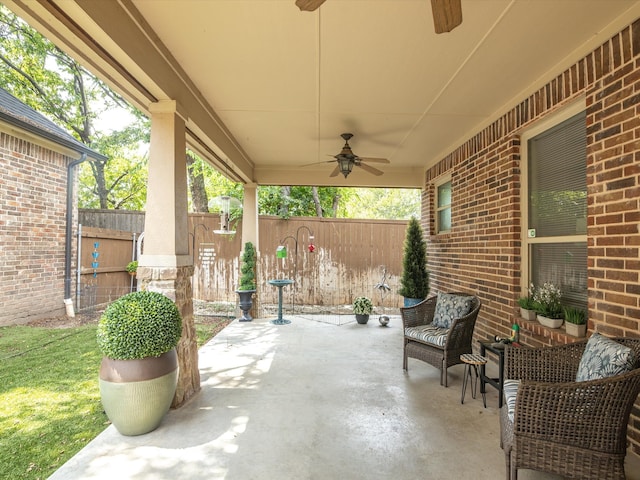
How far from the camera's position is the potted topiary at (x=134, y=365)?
2.25 metres

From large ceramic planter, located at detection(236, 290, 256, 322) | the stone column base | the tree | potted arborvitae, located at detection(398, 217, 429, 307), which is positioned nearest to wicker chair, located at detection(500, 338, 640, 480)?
the stone column base

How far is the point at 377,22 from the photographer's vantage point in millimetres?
2240

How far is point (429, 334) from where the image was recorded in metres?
3.40

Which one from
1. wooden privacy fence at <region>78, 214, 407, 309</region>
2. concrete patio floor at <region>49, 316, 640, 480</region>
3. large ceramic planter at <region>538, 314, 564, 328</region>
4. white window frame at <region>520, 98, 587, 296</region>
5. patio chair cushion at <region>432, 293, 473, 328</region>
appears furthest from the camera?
wooden privacy fence at <region>78, 214, 407, 309</region>

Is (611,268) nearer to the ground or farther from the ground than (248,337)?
farther from the ground

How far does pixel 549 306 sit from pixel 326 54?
2850 mm

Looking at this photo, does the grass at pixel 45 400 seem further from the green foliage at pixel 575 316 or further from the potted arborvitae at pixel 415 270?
the green foliage at pixel 575 316

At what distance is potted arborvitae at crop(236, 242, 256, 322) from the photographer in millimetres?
6090

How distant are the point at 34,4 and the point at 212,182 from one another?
33.2ft

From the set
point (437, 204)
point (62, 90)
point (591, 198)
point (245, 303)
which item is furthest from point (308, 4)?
point (62, 90)

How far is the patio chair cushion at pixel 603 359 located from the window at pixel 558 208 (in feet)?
3.30

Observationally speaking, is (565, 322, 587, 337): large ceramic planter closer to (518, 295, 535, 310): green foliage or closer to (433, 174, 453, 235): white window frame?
(518, 295, 535, 310): green foliage

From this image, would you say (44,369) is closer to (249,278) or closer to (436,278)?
(249,278)

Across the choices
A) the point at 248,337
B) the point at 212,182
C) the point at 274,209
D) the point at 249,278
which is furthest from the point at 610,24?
the point at 212,182
